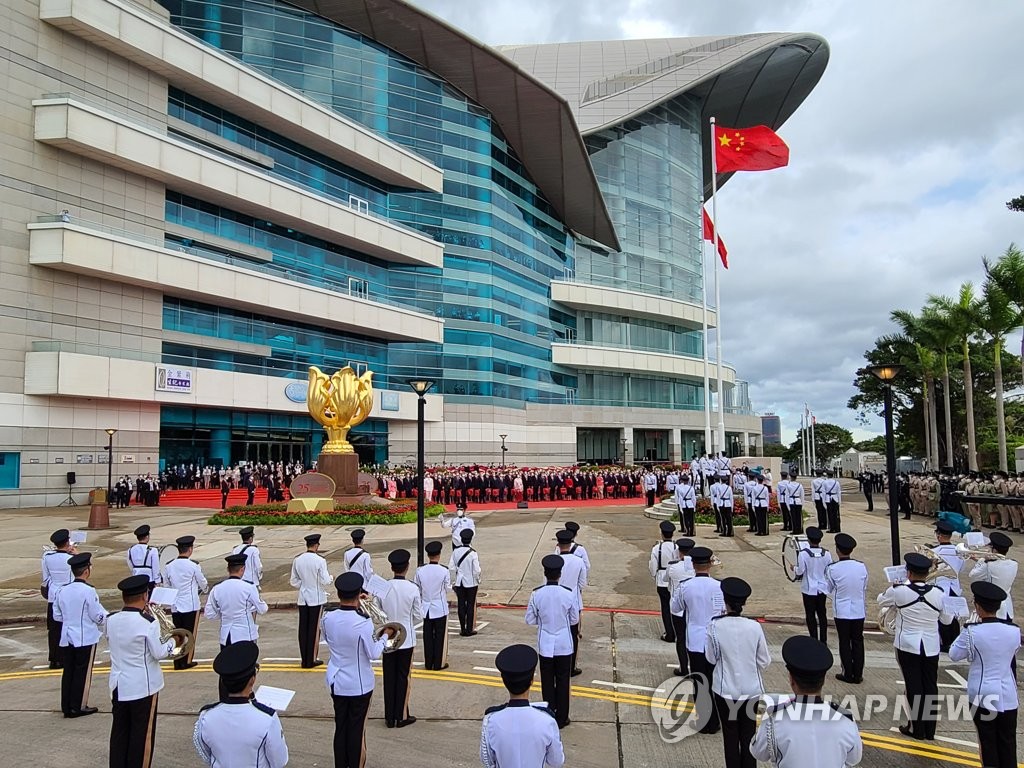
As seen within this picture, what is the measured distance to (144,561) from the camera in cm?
979

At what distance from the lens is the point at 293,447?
45.2m

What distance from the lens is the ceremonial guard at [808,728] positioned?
13.4 ft

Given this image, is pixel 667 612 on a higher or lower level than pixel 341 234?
lower

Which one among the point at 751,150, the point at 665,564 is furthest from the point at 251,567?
the point at 751,150

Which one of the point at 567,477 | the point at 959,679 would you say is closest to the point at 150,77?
the point at 567,477

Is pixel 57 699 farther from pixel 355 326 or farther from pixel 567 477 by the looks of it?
pixel 355 326

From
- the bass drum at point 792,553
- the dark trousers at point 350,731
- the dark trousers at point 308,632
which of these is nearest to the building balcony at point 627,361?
the bass drum at point 792,553

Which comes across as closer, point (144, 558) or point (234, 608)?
point (234, 608)

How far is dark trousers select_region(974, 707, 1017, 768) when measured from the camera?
5.79 m

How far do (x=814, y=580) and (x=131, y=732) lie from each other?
26.9 feet

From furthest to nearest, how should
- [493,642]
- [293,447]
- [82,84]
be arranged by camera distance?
[293,447] < [82,84] < [493,642]

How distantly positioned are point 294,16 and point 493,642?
4818 cm

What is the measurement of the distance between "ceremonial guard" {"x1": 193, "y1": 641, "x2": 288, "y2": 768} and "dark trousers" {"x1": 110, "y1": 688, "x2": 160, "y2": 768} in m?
A: 2.19

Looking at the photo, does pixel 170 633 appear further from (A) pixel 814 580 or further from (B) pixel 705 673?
(A) pixel 814 580
